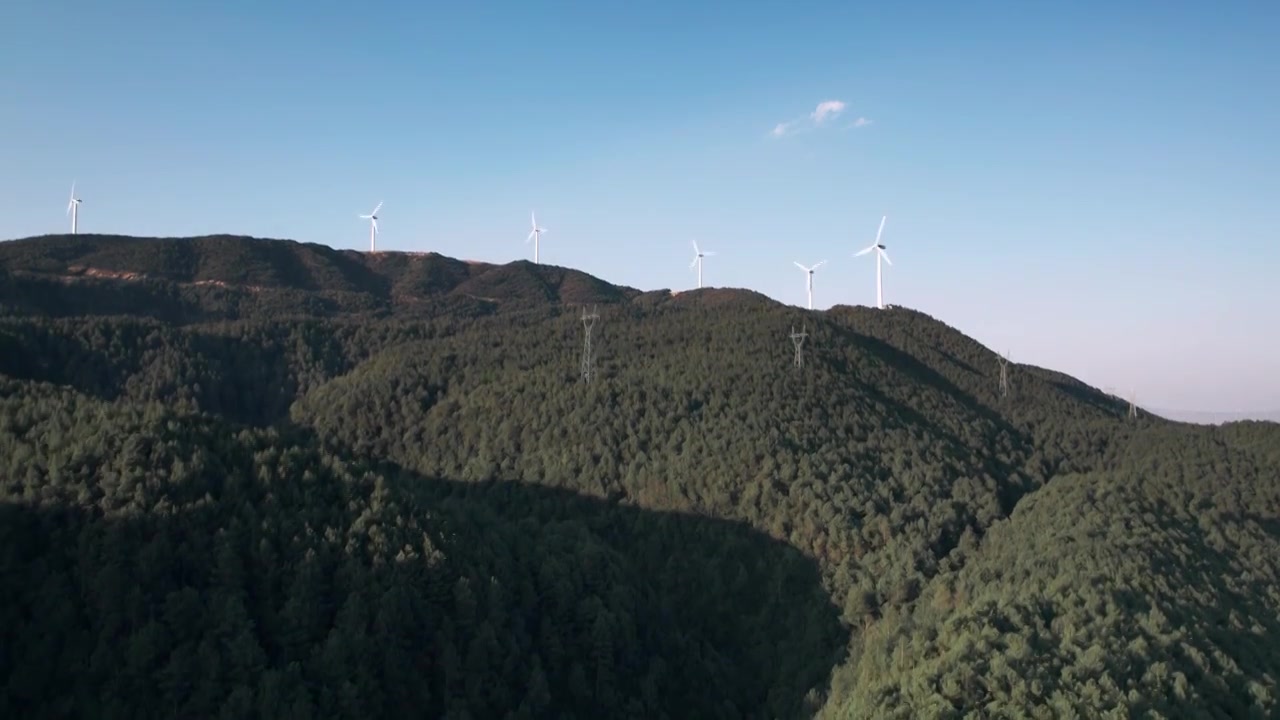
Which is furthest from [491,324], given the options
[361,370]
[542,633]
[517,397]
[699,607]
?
[542,633]

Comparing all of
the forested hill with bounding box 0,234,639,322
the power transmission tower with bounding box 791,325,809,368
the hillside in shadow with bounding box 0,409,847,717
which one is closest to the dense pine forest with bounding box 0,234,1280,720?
the hillside in shadow with bounding box 0,409,847,717

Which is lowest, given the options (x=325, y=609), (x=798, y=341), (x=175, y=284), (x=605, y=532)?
Result: (x=605, y=532)


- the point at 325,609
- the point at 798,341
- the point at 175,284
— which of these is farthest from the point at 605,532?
the point at 175,284

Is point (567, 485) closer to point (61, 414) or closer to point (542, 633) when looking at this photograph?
point (542, 633)

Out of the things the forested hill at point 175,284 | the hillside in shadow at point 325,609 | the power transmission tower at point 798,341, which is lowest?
the hillside in shadow at point 325,609

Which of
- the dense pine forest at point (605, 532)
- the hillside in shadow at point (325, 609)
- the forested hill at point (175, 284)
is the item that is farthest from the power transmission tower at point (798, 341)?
the forested hill at point (175, 284)

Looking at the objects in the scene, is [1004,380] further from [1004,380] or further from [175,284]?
[175,284]

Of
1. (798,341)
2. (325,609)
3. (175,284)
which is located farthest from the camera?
(175,284)

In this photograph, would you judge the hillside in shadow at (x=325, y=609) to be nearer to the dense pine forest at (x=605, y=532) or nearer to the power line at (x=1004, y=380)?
the dense pine forest at (x=605, y=532)

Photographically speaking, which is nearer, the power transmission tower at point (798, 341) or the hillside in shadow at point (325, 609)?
the hillside in shadow at point (325, 609)
